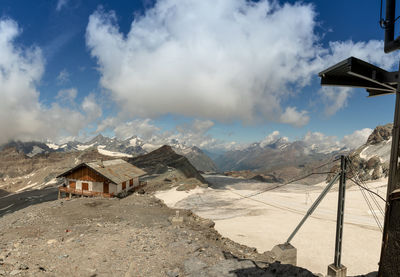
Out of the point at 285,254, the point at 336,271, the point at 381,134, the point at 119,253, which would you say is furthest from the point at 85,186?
the point at 381,134

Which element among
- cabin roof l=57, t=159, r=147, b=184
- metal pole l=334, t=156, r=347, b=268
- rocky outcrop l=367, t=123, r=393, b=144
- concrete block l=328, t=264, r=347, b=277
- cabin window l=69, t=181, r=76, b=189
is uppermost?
rocky outcrop l=367, t=123, r=393, b=144

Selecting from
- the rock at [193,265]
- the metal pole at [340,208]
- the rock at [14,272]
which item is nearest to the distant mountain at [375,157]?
the metal pole at [340,208]

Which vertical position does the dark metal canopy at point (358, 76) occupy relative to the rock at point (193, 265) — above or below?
above

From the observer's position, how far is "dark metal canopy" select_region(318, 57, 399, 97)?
619 cm

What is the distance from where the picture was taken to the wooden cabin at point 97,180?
124ft

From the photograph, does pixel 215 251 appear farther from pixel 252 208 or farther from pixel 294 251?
pixel 252 208

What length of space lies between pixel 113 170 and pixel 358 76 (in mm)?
41743

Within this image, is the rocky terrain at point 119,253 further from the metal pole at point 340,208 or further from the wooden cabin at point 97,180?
the wooden cabin at point 97,180

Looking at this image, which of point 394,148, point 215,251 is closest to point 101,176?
point 215,251

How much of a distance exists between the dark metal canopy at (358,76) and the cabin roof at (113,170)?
1454 inches

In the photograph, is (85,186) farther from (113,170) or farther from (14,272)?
(14,272)

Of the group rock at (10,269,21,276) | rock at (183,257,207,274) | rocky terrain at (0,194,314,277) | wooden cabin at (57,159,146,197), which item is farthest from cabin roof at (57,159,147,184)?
rock at (183,257,207,274)

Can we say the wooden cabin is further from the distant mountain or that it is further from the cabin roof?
the distant mountain

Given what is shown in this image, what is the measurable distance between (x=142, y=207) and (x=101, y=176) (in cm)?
1571
